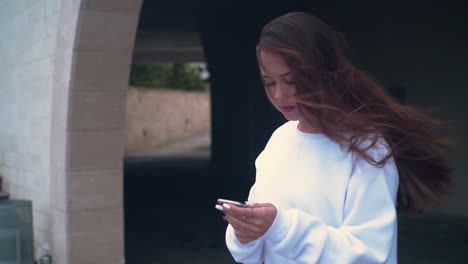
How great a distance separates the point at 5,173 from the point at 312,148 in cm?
681

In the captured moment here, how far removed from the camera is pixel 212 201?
1092cm

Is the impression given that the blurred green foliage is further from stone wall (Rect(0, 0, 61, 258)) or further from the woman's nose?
the woman's nose

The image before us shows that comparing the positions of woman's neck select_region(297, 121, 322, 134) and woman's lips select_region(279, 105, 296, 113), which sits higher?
woman's lips select_region(279, 105, 296, 113)

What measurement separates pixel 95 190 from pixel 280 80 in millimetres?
4415

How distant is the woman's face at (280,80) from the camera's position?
5.10ft

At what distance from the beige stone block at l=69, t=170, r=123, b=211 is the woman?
4.15 metres

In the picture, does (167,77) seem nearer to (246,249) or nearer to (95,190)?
(95,190)

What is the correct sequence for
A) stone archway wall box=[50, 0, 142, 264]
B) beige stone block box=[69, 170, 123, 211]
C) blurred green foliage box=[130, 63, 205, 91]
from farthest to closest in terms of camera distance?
blurred green foliage box=[130, 63, 205, 91] → beige stone block box=[69, 170, 123, 211] → stone archway wall box=[50, 0, 142, 264]

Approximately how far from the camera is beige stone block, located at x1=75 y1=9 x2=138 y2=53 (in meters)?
5.30

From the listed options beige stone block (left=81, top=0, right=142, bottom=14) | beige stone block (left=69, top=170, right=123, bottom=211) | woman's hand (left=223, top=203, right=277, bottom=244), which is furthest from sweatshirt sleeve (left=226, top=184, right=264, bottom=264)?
beige stone block (left=69, top=170, right=123, bottom=211)

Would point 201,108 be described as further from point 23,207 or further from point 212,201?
point 23,207

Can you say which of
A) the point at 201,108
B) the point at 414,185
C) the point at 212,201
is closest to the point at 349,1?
the point at 212,201

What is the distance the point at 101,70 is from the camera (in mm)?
5465

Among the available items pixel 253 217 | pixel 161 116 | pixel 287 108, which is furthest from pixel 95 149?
pixel 161 116
